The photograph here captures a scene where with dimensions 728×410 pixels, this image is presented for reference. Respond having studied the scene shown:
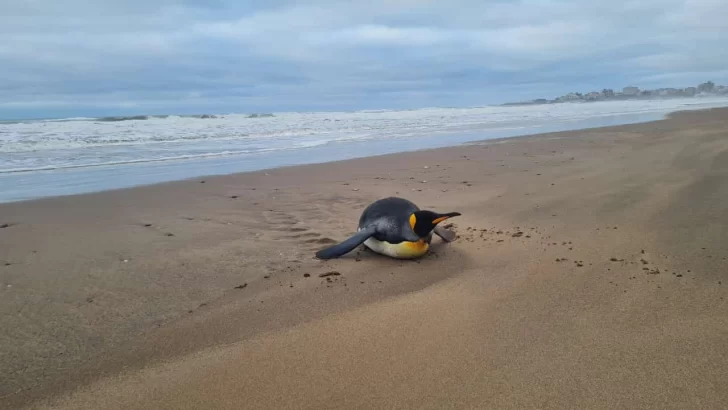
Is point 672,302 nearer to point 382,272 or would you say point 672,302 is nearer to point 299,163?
point 382,272

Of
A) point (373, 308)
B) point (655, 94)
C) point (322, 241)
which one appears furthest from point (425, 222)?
point (655, 94)

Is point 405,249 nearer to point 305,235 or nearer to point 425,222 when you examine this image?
point 425,222

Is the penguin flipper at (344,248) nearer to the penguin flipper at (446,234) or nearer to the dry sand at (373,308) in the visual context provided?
the dry sand at (373,308)

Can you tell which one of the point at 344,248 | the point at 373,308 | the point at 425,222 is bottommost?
the point at 373,308

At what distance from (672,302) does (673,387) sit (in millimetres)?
882

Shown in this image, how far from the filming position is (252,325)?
266 centimetres

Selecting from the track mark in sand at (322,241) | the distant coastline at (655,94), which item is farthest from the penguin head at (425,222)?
the distant coastline at (655,94)

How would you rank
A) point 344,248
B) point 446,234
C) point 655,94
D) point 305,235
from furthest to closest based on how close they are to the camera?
point 655,94
point 305,235
point 446,234
point 344,248

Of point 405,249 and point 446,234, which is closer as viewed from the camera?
point 405,249

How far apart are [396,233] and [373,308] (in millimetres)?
1149

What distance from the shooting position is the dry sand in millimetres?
1979

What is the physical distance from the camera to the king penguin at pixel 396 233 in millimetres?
3820

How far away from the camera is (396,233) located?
3865mm

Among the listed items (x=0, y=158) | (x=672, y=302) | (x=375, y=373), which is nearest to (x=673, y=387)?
(x=672, y=302)
